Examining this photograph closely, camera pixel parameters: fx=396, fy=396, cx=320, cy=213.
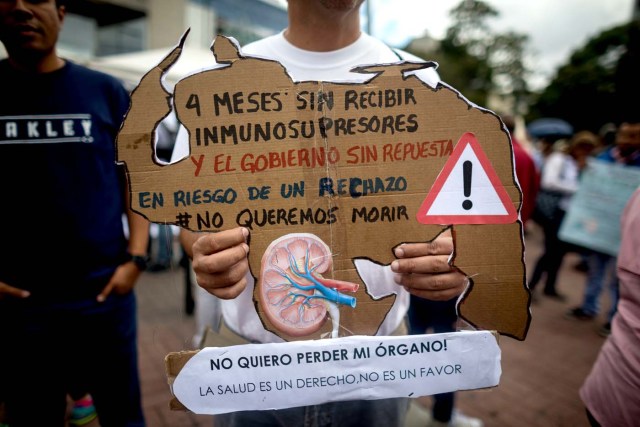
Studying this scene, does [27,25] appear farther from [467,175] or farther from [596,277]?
[596,277]

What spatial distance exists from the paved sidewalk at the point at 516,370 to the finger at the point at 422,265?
4.76ft

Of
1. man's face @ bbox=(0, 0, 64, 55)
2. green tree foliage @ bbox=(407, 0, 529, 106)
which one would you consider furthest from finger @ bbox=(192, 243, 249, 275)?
green tree foliage @ bbox=(407, 0, 529, 106)

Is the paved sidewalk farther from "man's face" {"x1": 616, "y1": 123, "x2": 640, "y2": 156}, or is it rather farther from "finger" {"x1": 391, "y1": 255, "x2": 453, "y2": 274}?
"man's face" {"x1": 616, "y1": 123, "x2": 640, "y2": 156}

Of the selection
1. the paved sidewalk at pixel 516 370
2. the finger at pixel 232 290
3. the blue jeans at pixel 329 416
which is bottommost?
the paved sidewalk at pixel 516 370

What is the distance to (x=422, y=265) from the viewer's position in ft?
2.98

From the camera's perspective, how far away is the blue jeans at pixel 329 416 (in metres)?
1.07

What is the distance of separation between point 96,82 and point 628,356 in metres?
2.01

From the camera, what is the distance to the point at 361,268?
104 cm

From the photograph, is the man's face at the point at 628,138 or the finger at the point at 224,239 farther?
the man's face at the point at 628,138

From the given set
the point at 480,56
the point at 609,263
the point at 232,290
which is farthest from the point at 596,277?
the point at 480,56

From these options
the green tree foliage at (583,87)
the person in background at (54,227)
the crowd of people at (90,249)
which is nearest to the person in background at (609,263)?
the crowd of people at (90,249)

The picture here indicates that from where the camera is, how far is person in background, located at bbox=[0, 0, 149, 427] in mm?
1314

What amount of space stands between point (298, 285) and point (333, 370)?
21 centimetres

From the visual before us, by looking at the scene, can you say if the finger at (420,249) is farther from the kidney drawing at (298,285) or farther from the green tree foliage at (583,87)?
the green tree foliage at (583,87)
